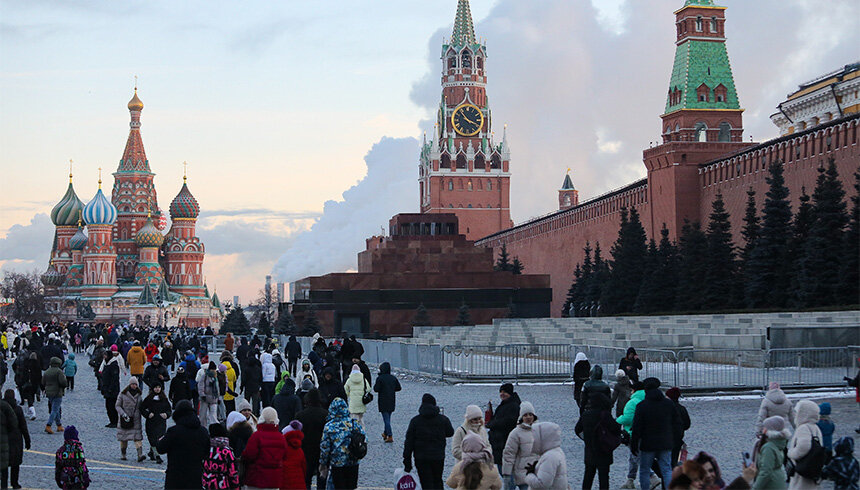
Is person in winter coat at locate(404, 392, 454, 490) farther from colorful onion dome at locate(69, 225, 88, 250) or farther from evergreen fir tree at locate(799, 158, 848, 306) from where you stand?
colorful onion dome at locate(69, 225, 88, 250)

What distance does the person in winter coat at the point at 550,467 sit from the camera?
23.2ft

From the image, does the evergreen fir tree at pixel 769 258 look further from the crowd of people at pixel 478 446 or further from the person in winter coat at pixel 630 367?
the crowd of people at pixel 478 446

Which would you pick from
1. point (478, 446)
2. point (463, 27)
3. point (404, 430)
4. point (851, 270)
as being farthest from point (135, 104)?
point (478, 446)

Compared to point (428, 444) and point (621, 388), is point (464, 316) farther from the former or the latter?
point (428, 444)

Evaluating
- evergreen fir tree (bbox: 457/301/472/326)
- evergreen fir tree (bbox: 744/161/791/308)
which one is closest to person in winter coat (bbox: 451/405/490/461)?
evergreen fir tree (bbox: 744/161/791/308)

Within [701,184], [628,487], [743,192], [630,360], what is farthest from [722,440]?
[701,184]

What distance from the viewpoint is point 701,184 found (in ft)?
139

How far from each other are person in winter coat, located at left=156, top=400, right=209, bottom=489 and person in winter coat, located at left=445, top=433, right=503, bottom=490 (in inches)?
73.0

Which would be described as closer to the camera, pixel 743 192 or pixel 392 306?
pixel 743 192

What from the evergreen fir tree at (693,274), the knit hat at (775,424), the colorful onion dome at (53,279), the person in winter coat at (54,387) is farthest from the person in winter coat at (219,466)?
the colorful onion dome at (53,279)

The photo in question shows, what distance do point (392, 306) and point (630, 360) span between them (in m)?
33.9

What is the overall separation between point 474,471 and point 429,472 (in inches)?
59.8

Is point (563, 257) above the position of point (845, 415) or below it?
above

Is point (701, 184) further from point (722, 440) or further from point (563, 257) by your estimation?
point (722, 440)
